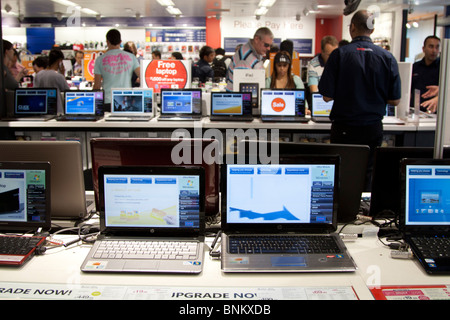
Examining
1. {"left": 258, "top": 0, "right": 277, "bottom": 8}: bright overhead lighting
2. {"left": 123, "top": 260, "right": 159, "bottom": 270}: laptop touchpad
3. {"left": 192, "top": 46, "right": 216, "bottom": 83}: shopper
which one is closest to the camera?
{"left": 123, "top": 260, "right": 159, "bottom": 270}: laptop touchpad

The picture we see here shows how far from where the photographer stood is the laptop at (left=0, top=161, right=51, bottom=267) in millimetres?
1936

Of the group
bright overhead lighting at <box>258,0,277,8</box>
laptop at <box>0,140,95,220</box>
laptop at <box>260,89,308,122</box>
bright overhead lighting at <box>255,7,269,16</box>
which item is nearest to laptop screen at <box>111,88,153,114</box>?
laptop at <box>260,89,308,122</box>

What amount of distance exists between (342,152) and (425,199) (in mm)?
413

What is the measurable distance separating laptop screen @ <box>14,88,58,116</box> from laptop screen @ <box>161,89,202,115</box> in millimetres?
1355

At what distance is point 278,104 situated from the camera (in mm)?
5160

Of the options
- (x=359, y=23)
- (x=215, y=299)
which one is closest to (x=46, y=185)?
(x=215, y=299)

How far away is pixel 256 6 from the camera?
12.6 meters

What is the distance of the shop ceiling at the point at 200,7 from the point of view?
11.5 m

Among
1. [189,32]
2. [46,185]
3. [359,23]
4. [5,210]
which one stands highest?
[189,32]

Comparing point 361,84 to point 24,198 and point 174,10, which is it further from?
point 174,10

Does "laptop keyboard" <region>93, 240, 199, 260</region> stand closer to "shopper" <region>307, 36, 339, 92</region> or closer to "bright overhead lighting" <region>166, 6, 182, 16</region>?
"shopper" <region>307, 36, 339, 92</region>

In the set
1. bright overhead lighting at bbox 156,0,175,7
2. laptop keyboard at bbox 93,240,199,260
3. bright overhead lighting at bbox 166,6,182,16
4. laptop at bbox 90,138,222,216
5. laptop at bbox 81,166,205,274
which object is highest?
bright overhead lighting at bbox 166,6,182,16

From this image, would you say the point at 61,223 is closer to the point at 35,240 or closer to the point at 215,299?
the point at 35,240

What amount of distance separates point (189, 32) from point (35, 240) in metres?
13.5
